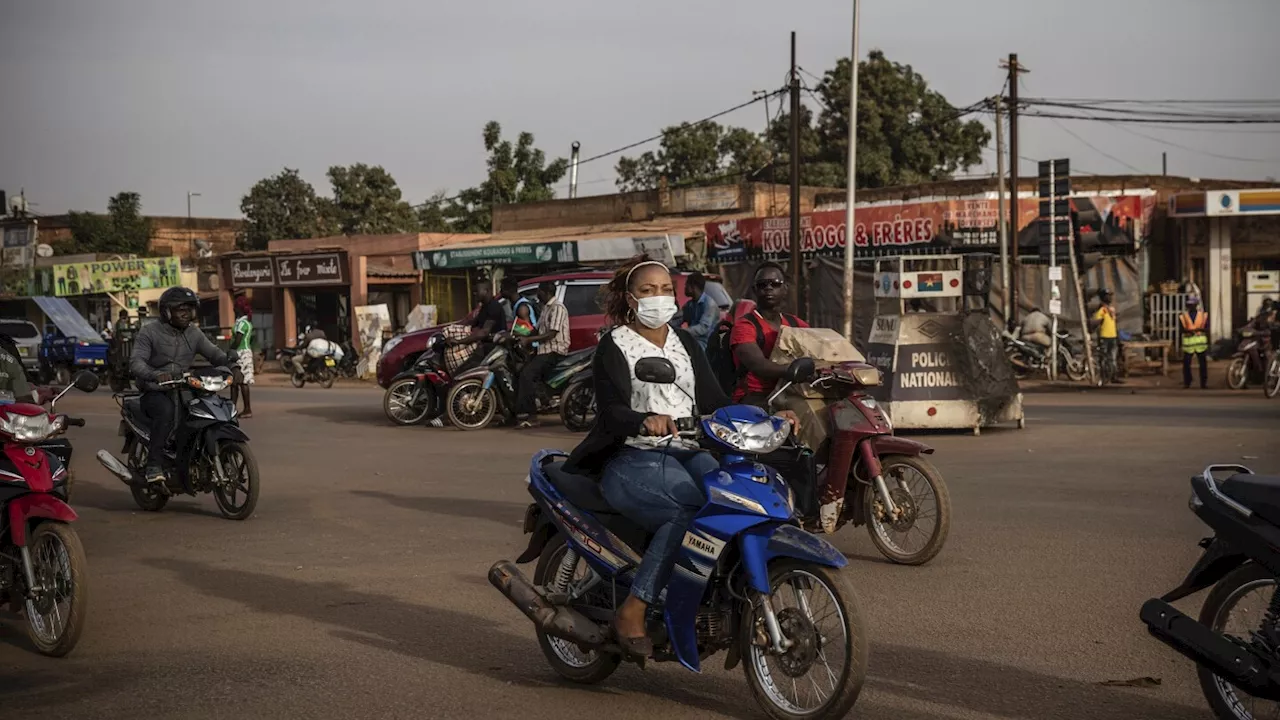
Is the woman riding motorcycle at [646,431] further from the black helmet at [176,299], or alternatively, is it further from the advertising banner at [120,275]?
the advertising banner at [120,275]

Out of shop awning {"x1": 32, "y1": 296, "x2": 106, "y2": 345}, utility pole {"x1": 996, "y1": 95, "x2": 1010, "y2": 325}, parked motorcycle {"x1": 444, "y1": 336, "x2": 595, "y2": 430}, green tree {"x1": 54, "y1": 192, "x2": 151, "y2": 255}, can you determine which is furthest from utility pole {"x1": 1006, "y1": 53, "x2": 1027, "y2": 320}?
green tree {"x1": 54, "y1": 192, "x2": 151, "y2": 255}

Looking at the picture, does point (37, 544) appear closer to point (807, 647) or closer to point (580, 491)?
point (580, 491)

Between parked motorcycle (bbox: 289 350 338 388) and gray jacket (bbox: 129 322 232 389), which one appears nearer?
gray jacket (bbox: 129 322 232 389)

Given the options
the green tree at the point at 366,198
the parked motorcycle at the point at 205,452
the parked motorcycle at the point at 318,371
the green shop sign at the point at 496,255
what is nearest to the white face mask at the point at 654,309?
the parked motorcycle at the point at 205,452

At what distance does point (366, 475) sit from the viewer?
507 inches

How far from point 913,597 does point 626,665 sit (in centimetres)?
187

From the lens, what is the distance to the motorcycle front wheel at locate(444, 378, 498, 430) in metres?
17.1

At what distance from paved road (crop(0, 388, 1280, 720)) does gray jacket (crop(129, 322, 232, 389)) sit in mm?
1155

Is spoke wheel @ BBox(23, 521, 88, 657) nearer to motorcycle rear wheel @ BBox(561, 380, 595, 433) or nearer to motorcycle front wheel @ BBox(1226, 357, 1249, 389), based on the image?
motorcycle rear wheel @ BBox(561, 380, 595, 433)

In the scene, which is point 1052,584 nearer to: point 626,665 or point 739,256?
point 626,665

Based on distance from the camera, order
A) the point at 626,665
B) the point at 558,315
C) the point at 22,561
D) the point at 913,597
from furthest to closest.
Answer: the point at 558,315, the point at 913,597, the point at 22,561, the point at 626,665

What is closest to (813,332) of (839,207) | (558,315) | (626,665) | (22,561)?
(626,665)

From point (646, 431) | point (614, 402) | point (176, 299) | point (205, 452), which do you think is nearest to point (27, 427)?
point (614, 402)

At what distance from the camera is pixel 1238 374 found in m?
22.6
